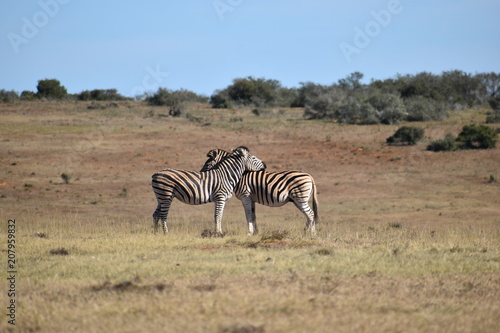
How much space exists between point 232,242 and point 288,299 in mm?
5092

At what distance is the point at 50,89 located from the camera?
2781 inches

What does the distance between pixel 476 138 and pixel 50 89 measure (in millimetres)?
50130

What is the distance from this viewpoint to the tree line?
4306 centimetres

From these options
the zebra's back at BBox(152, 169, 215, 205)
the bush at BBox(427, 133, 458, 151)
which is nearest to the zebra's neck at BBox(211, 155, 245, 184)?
the zebra's back at BBox(152, 169, 215, 205)

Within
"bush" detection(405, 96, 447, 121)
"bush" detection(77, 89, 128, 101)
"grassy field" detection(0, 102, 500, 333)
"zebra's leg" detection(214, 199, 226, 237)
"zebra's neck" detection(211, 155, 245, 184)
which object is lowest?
"grassy field" detection(0, 102, 500, 333)

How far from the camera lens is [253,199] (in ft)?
49.5

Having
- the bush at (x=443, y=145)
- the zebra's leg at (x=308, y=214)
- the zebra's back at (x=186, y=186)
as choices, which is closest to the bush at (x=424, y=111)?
the bush at (x=443, y=145)

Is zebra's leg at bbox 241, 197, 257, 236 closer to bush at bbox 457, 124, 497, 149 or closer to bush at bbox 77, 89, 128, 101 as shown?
bush at bbox 457, 124, 497, 149

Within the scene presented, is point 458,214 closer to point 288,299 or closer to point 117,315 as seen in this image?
point 288,299

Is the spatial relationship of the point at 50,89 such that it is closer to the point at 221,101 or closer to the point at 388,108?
the point at 221,101

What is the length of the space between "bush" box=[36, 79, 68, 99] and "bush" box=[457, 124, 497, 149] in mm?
47104

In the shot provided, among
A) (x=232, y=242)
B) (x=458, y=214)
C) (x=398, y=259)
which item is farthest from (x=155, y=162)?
(x=398, y=259)

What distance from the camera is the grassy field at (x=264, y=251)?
7324 millimetres

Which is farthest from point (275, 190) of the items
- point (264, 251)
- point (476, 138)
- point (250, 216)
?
point (476, 138)
